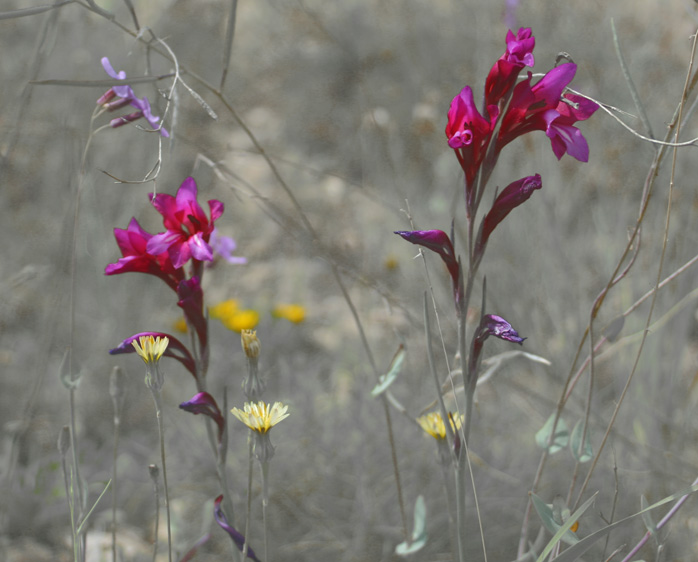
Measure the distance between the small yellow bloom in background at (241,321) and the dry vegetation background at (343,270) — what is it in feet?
0.52

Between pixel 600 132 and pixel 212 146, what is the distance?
5.18 feet

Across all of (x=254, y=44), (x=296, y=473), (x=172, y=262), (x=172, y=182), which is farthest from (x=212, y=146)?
(x=172, y=262)

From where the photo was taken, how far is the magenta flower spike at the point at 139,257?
77 cm

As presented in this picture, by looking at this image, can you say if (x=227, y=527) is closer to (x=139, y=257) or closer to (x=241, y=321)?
(x=139, y=257)

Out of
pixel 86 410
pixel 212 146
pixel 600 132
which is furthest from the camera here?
pixel 212 146

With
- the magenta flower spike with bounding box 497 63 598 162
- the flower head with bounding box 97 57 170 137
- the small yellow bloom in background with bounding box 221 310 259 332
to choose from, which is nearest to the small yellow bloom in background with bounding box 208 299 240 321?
the small yellow bloom in background with bounding box 221 310 259 332

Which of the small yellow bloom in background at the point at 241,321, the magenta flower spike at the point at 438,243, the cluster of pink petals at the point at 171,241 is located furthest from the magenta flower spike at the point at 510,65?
the small yellow bloom in background at the point at 241,321

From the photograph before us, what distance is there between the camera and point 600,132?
9.21 ft

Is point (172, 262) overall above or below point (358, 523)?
above

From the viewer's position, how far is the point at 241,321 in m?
2.02

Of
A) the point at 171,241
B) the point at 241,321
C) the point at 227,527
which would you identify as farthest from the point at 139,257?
the point at 241,321

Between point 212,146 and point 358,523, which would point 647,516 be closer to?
point 358,523

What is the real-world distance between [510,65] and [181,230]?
0.38 m

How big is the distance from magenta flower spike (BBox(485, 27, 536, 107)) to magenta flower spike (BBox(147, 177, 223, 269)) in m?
0.32
